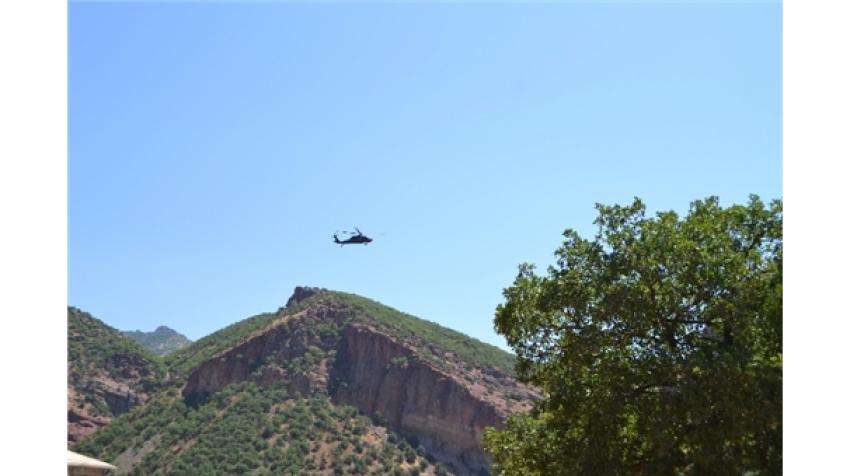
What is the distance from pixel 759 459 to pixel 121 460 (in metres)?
77.1

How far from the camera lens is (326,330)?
100 metres

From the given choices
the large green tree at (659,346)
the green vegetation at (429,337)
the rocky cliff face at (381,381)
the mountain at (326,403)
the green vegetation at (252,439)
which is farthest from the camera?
the green vegetation at (429,337)

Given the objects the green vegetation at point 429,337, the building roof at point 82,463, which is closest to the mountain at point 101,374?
the green vegetation at point 429,337

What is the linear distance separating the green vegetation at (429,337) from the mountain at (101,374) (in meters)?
24.8

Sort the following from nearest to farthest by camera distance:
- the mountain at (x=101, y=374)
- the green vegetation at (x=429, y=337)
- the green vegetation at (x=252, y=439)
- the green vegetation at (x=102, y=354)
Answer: the green vegetation at (x=252, y=439), the mountain at (x=101, y=374), the green vegetation at (x=429, y=337), the green vegetation at (x=102, y=354)

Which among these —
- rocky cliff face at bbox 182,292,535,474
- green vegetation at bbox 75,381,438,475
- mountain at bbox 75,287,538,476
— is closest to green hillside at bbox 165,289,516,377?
mountain at bbox 75,287,538,476

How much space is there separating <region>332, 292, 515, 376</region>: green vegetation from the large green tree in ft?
252

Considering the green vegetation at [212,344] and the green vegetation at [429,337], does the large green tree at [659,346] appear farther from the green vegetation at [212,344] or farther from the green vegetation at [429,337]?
the green vegetation at [212,344]

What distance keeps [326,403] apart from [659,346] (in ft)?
247

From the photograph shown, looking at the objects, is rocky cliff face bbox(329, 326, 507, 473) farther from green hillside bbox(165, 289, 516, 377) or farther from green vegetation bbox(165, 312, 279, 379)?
green vegetation bbox(165, 312, 279, 379)

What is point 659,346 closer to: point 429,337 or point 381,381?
point 381,381

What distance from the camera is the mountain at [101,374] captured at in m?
94.9

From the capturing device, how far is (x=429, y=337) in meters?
103
